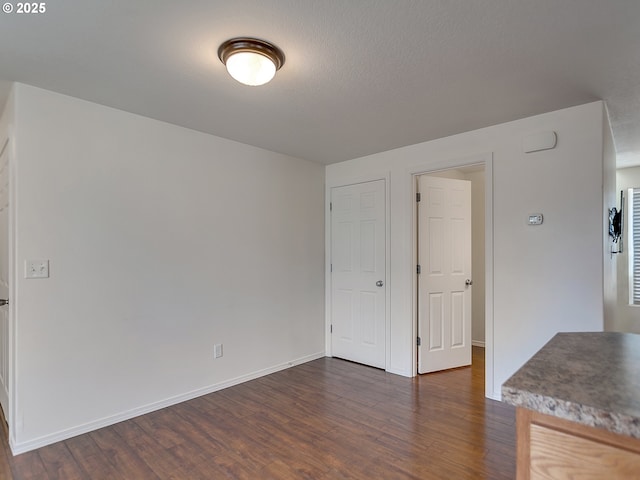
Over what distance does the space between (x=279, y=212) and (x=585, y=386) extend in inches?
125

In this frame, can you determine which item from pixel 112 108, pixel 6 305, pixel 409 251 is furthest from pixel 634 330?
pixel 6 305

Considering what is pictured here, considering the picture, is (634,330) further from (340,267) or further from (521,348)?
(340,267)

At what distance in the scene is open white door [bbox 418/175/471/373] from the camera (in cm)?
354

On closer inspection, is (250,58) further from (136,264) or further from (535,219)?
(535,219)

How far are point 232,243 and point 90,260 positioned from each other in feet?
3.86

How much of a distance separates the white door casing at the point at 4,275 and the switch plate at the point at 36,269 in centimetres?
41

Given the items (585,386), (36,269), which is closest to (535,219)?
(585,386)

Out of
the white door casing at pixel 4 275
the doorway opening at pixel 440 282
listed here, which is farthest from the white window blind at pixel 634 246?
the white door casing at pixel 4 275

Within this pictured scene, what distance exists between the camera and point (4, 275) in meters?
2.58

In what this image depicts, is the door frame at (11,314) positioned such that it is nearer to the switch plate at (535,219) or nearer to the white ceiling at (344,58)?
the white ceiling at (344,58)

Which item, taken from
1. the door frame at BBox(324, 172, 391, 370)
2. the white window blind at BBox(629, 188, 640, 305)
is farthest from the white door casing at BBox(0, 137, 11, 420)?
the white window blind at BBox(629, 188, 640, 305)

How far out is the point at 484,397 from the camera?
2.92 metres

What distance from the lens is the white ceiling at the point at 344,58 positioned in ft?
4.98

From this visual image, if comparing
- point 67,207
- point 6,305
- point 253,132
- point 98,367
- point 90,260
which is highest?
point 253,132
